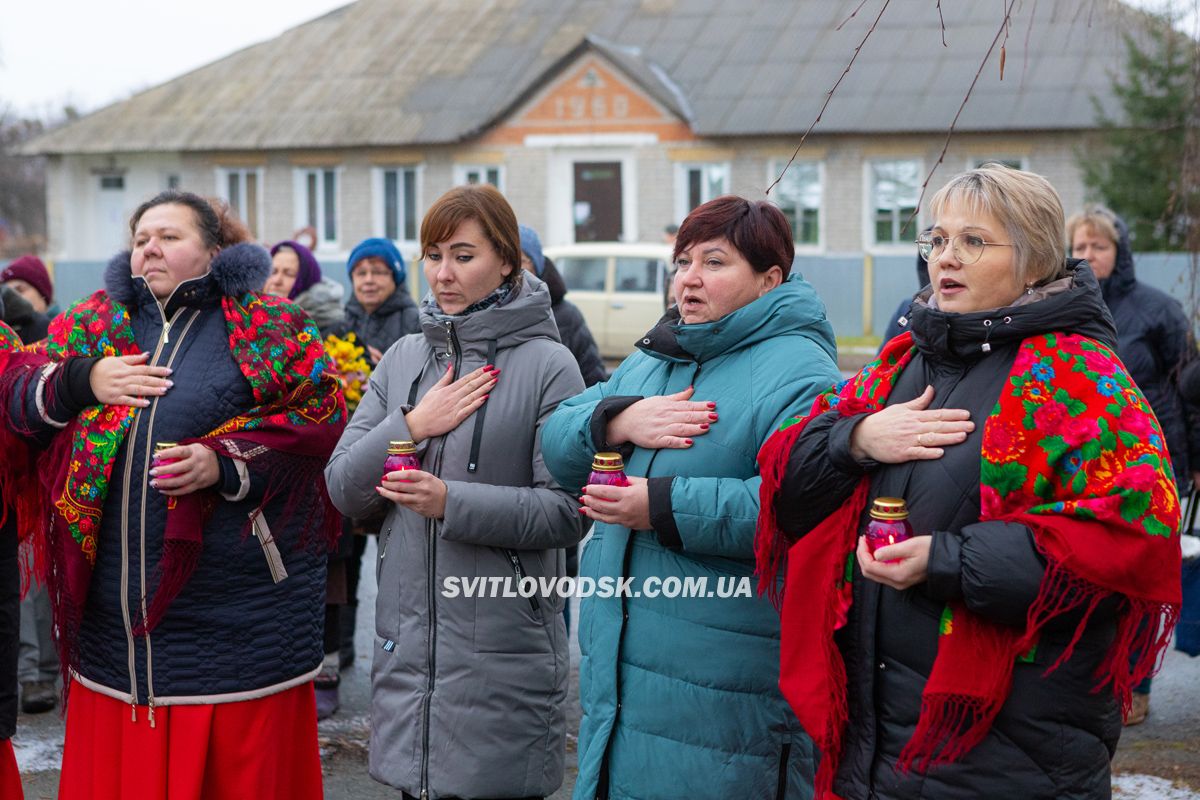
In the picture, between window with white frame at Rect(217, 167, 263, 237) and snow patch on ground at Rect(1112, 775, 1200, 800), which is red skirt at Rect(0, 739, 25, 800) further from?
window with white frame at Rect(217, 167, 263, 237)

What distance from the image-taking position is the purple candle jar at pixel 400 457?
11.4ft

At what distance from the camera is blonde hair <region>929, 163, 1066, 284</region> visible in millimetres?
2725

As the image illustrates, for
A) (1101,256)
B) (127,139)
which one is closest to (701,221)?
(1101,256)

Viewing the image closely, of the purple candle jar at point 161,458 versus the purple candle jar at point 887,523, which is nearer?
the purple candle jar at point 887,523

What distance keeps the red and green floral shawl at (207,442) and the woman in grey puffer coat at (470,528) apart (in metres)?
0.24

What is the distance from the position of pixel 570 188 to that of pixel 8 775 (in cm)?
2549

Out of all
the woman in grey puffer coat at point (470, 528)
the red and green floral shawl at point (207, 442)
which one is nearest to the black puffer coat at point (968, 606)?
the woman in grey puffer coat at point (470, 528)

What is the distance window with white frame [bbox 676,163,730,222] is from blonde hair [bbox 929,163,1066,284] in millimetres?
25283

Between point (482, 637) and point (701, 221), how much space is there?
1.27m

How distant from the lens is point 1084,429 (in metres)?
2.57

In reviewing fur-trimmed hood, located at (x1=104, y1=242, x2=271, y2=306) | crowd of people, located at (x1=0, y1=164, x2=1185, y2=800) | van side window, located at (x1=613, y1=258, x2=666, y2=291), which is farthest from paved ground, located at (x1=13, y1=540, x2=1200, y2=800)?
van side window, located at (x1=613, y1=258, x2=666, y2=291)

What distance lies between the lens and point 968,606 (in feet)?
8.50

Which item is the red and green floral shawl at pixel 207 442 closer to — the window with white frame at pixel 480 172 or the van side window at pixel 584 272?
the van side window at pixel 584 272

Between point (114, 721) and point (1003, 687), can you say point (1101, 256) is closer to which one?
point (1003, 687)
